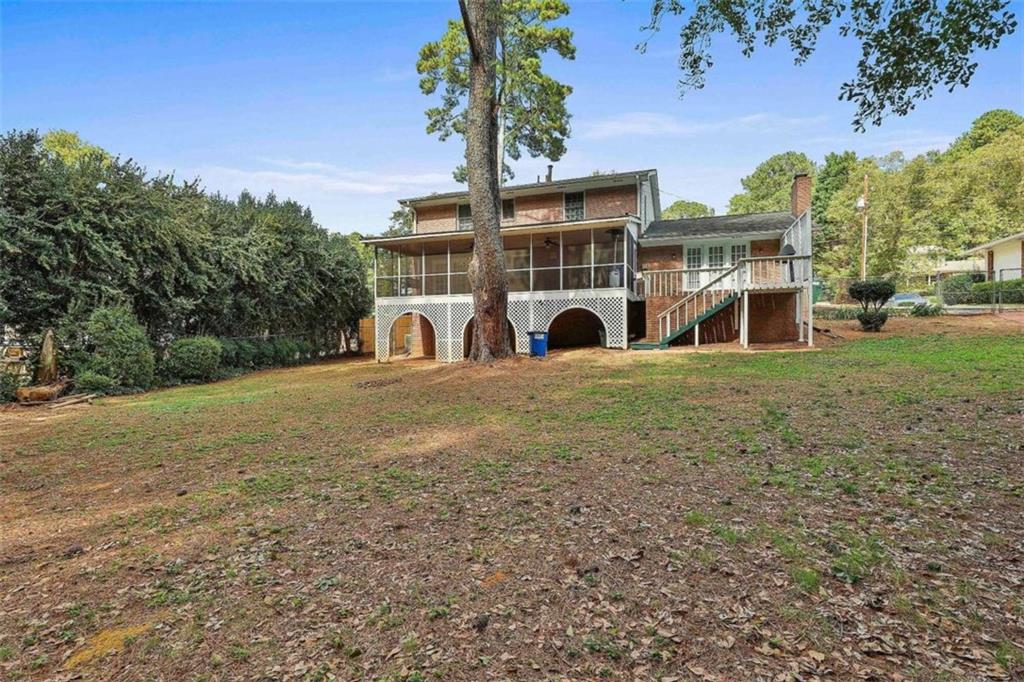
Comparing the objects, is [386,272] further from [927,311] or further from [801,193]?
[927,311]

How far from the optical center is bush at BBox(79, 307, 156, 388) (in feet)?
40.0

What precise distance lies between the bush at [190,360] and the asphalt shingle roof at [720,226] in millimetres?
15801

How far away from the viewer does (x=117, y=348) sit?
40.7 feet

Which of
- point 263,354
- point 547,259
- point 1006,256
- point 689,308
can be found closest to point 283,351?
point 263,354

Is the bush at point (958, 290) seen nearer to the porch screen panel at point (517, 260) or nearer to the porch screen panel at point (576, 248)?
the porch screen panel at point (576, 248)

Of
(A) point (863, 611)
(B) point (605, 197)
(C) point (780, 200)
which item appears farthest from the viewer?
(C) point (780, 200)

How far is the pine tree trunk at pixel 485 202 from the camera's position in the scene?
13.3 metres

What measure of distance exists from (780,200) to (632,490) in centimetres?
5286

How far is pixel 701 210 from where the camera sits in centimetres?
6138

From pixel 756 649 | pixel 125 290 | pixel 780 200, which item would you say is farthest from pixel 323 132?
pixel 780 200

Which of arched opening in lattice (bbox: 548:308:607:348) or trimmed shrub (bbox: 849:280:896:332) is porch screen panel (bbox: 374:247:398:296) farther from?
trimmed shrub (bbox: 849:280:896:332)

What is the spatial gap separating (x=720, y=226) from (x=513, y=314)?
9.30 meters

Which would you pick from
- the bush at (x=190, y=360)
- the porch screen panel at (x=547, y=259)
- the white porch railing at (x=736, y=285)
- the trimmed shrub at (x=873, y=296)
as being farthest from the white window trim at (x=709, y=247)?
the bush at (x=190, y=360)

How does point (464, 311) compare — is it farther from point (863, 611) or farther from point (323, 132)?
point (863, 611)
